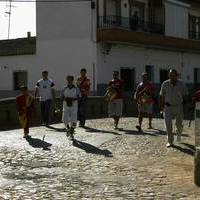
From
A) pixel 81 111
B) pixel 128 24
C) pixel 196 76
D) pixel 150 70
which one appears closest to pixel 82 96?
pixel 81 111

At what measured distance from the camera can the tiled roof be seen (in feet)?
118

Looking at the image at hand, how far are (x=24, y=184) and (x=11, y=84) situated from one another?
27274mm

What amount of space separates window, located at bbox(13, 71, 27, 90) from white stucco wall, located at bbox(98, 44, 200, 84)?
5.62 m

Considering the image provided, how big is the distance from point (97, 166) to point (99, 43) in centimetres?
2125

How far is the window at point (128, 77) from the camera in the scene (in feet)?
117

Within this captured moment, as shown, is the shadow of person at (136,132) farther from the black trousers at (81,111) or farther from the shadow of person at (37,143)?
the shadow of person at (37,143)

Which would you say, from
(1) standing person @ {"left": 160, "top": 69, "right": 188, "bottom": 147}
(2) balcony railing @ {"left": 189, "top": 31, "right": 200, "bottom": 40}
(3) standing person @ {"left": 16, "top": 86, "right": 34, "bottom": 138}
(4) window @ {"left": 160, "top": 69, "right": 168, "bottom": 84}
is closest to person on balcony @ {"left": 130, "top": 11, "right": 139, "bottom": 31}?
(4) window @ {"left": 160, "top": 69, "right": 168, "bottom": 84}

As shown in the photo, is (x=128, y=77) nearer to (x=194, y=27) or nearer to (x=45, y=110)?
(x=194, y=27)

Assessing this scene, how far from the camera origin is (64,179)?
10664mm

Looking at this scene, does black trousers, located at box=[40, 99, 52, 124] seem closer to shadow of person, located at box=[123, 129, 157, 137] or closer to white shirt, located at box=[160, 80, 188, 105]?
shadow of person, located at box=[123, 129, 157, 137]

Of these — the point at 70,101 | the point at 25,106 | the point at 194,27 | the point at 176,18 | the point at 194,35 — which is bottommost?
the point at 25,106

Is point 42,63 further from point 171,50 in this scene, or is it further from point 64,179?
point 64,179

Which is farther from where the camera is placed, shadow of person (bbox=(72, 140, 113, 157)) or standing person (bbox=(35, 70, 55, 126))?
standing person (bbox=(35, 70, 55, 126))

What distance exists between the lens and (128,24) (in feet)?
115
